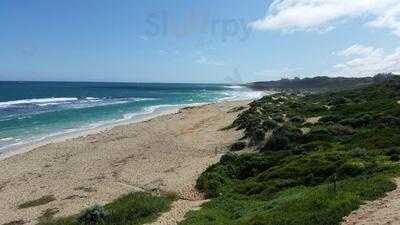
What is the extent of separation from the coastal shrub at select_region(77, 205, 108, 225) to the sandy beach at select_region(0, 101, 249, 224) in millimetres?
2346

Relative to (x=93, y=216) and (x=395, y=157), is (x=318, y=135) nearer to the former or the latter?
(x=395, y=157)

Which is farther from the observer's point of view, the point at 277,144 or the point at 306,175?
the point at 277,144

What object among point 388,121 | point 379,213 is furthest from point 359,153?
point 379,213

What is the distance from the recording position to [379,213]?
13.7 metres

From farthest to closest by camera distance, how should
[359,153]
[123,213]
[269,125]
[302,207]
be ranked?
[269,125], [359,153], [123,213], [302,207]

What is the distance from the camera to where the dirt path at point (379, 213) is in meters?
13.0

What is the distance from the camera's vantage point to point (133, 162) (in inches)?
1319

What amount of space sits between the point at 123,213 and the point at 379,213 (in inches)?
403

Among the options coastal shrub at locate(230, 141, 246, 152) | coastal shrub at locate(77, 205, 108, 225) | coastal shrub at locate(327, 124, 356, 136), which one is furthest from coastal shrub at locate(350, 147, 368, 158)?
coastal shrub at locate(230, 141, 246, 152)

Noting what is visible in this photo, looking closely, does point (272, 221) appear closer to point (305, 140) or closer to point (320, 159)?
point (320, 159)

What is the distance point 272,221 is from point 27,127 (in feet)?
155

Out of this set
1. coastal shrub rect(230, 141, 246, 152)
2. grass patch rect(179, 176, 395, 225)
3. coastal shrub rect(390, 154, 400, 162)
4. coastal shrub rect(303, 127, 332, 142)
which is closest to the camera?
grass patch rect(179, 176, 395, 225)

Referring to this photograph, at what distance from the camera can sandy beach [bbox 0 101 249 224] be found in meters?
24.2

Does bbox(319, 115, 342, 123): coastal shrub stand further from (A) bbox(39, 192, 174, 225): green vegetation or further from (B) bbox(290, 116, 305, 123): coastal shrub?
(A) bbox(39, 192, 174, 225): green vegetation
